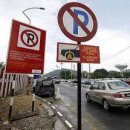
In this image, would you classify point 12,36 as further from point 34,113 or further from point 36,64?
point 34,113

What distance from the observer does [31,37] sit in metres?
7.94

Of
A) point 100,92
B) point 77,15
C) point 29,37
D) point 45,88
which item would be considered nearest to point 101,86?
point 100,92

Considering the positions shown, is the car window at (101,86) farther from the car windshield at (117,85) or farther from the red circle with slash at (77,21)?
the red circle with slash at (77,21)

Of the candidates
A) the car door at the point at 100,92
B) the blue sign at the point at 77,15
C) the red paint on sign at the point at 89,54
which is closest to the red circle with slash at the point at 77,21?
the blue sign at the point at 77,15

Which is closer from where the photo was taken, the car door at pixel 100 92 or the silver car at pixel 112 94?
the silver car at pixel 112 94

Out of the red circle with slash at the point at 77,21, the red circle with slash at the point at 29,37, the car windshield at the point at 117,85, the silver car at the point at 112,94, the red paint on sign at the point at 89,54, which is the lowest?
the silver car at the point at 112,94

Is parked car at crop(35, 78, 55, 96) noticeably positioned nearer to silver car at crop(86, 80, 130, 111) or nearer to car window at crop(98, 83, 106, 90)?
silver car at crop(86, 80, 130, 111)

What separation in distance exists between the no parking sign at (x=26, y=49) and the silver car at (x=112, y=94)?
362cm

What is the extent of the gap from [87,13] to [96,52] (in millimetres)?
769

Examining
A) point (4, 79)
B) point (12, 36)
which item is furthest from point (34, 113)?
point (4, 79)

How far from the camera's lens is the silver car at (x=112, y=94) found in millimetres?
9348

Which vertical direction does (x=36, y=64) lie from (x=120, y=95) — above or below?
above

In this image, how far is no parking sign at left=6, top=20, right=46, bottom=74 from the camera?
23.7 ft

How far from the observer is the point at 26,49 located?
761cm
